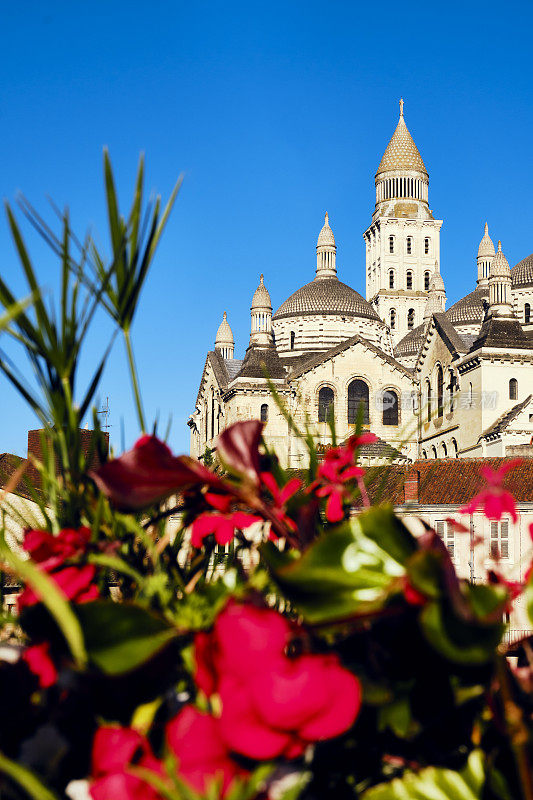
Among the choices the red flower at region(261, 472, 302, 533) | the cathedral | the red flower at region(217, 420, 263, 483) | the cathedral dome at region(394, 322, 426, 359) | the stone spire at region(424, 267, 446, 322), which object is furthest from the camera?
the cathedral dome at region(394, 322, 426, 359)

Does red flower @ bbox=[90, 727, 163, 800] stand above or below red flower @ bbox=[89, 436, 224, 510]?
below

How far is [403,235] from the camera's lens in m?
81.3

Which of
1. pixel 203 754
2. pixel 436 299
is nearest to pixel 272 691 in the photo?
pixel 203 754

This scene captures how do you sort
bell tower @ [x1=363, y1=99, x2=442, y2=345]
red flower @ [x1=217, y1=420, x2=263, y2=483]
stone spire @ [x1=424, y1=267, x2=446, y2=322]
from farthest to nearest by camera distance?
bell tower @ [x1=363, y1=99, x2=442, y2=345]
stone spire @ [x1=424, y1=267, x2=446, y2=322]
red flower @ [x1=217, y1=420, x2=263, y2=483]

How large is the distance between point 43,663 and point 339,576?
1.34 feet

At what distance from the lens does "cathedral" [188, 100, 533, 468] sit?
35.4 meters

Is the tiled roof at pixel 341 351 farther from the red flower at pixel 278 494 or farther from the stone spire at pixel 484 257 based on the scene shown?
the red flower at pixel 278 494

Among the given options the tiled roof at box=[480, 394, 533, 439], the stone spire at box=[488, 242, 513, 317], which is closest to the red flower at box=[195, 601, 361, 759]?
the tiled roof at box=[480, 394, 533, 439]

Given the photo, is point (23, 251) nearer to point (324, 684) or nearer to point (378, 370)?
point (324, 684)

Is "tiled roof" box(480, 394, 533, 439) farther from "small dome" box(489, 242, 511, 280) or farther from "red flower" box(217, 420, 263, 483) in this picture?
"red flower" box(217, 420, 263, 483)

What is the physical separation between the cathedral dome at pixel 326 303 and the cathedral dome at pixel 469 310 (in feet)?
25.8

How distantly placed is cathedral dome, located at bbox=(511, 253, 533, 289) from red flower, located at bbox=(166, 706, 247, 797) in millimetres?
57366

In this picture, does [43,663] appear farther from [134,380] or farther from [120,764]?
[134,380]

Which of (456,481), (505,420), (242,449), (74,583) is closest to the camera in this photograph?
(74,583)
